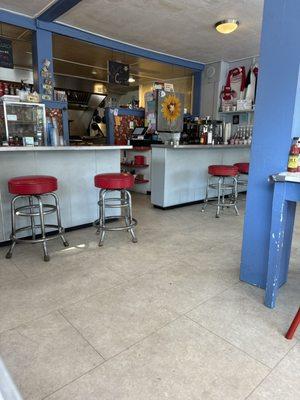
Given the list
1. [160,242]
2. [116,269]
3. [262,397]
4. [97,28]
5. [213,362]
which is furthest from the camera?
[97,28]

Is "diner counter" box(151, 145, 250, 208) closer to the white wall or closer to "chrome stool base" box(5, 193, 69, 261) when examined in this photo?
"chrome stool base" box(5, 193, 69, 261)

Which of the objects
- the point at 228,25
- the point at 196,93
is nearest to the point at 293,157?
the point at 228,25

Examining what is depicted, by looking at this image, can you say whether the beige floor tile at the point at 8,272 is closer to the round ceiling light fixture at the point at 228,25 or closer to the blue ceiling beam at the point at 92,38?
the blue ceiling beam at the point at 92,38

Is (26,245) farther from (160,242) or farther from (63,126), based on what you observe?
(63,126)

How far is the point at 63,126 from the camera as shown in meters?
5.09

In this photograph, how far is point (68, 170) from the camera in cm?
328

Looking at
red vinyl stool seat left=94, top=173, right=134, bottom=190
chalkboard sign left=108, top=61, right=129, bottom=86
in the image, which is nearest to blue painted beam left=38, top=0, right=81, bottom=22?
chalkboard sign left=108, top=61, right=129, bottom=86

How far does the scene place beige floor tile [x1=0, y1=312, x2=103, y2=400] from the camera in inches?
52.9

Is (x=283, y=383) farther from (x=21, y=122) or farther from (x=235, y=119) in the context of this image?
(x=235, y=119)

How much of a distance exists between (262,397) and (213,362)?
0.27 meters

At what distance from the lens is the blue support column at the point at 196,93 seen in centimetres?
719

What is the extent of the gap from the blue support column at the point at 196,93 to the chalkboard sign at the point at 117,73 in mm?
2196

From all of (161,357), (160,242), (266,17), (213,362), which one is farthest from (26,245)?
(266,17)

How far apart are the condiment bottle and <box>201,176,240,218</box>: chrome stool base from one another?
2339 millimetres
